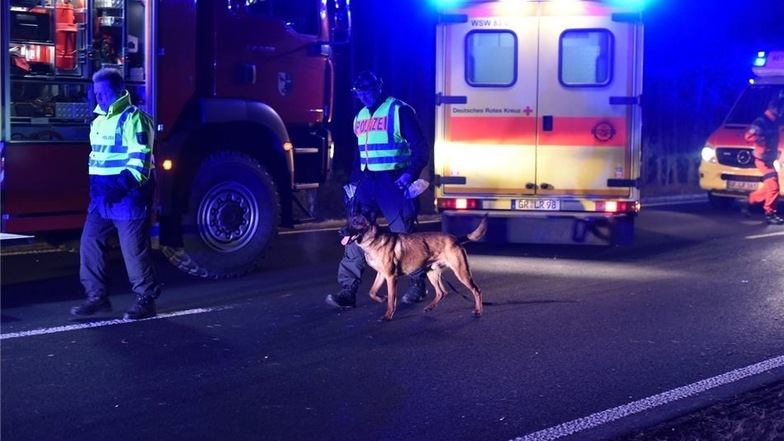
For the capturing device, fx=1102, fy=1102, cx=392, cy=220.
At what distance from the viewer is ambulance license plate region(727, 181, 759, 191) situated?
1680cm

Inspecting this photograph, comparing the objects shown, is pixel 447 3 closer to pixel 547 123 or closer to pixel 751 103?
pixel 547 123

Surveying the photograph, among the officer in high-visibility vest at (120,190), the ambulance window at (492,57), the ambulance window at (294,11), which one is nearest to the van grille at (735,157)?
the ambulance window at (492,57)

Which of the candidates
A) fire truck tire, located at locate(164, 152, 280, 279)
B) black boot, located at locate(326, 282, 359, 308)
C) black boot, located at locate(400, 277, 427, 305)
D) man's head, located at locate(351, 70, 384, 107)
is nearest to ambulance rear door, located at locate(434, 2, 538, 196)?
fire truck tire, located at locate(164, 152, 280, 279)

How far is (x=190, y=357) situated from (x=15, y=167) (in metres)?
2.64

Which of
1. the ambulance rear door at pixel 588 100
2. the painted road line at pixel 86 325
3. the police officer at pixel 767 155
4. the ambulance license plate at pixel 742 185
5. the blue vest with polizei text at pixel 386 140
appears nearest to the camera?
the painted road line at pixel 86 325

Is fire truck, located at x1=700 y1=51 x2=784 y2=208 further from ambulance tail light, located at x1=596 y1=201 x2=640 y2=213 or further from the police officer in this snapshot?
ambulance tail light, located at x1=596 y1=201 x2=640 y2=213

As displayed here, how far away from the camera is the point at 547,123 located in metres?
11.4

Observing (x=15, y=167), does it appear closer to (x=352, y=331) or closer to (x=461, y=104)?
(x=352, y=331)

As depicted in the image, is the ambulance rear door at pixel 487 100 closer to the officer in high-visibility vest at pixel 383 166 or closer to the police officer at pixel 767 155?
the officer in high-visibility vest at pixel 383 166

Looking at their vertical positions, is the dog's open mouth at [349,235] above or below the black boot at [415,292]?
above

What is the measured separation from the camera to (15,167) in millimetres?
8359

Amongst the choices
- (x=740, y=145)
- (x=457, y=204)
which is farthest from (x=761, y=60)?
(x=457, y=204)

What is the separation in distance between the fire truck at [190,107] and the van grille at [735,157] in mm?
8450

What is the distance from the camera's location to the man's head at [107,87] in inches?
291
